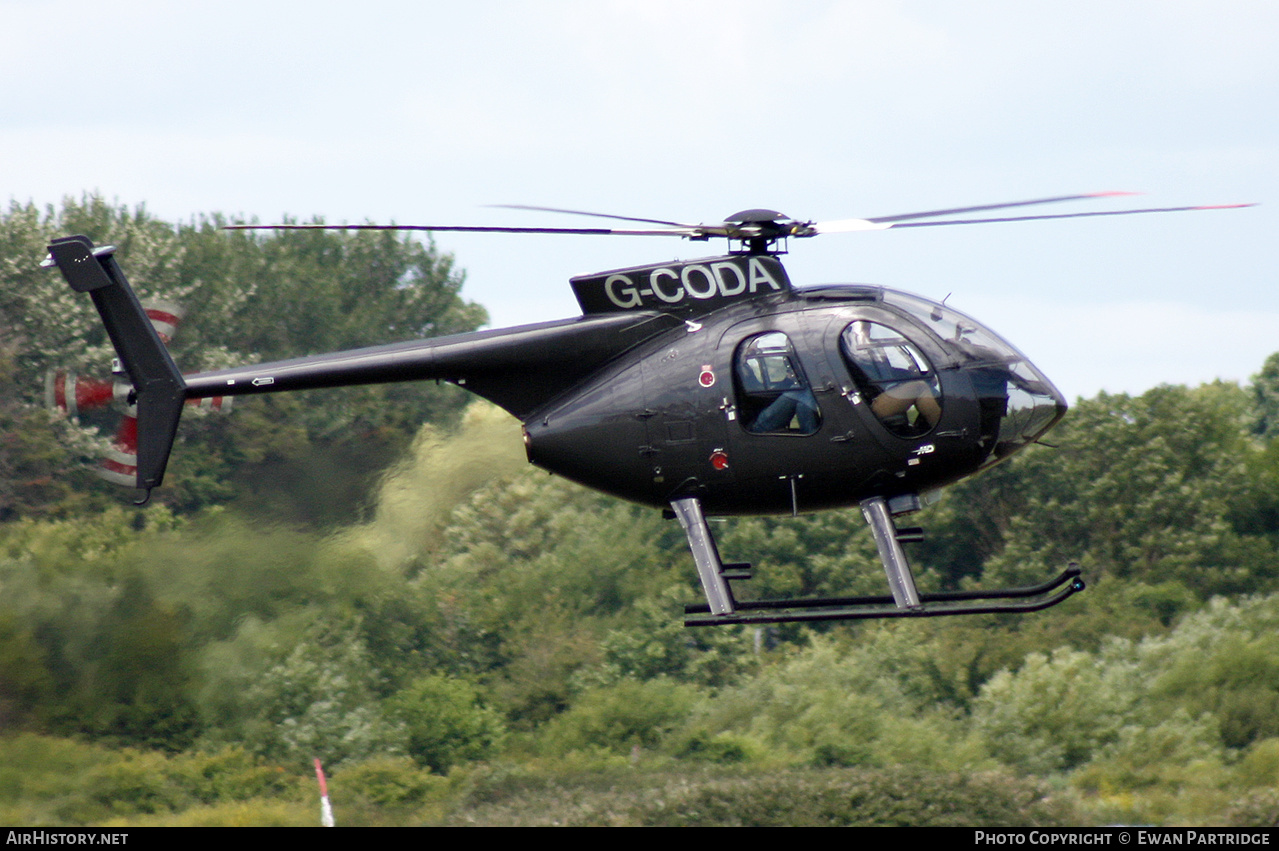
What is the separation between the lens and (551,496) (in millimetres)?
29750

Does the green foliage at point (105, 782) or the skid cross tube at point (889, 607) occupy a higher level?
the skid cross tube at point (889, 607)

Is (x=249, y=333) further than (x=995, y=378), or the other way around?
(x=249, y=333)

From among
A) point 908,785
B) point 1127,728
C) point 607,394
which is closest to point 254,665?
point 908,785

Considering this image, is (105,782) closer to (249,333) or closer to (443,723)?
(443,723)

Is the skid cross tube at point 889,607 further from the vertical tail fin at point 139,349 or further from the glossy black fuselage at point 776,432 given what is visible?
the vertical tail fin at point 139,349

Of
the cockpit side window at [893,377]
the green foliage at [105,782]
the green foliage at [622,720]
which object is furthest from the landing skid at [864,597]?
the green foliage at [622,720]

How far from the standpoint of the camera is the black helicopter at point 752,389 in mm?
11820

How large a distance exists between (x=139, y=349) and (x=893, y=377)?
6.73 metres

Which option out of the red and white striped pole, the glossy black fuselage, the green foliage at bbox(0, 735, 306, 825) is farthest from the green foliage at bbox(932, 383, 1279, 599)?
the glossy black fuselage

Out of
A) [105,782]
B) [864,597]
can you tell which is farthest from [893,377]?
[105,782]

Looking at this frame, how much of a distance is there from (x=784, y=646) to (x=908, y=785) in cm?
902

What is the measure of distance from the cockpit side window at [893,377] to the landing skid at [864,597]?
0.81 metres

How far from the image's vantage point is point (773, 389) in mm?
11977

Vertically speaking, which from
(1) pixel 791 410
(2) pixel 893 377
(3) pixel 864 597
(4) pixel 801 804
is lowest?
(4) pixel 801 804
